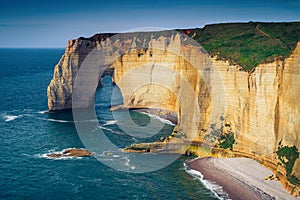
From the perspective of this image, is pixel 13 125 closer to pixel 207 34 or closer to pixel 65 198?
pixel 65 198

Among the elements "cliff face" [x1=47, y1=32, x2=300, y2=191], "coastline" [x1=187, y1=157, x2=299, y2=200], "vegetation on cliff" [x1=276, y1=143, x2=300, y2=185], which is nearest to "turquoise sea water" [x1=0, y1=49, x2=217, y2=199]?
"coastline" [x1=187, y1=157, x2=299, y2=200]

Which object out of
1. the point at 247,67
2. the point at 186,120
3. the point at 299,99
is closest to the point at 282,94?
the point at 299,99

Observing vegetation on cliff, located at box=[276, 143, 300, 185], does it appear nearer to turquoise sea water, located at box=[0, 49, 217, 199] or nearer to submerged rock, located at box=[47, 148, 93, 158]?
turquoise sea water, located at box=[0, 49, 217, 199]

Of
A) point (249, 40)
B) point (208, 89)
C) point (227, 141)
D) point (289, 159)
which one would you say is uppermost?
point (249, 40)

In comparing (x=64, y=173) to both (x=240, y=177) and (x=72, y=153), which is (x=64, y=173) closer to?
(x=72, y=153)

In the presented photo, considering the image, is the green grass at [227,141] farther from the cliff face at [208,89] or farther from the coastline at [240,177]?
the coastline at [240,177]

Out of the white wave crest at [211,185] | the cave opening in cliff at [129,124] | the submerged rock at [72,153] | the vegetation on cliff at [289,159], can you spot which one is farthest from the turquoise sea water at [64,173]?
the vegetation on cliff at [289,159]

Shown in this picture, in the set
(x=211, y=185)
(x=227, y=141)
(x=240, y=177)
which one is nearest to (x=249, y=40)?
(x=227, y=141)
